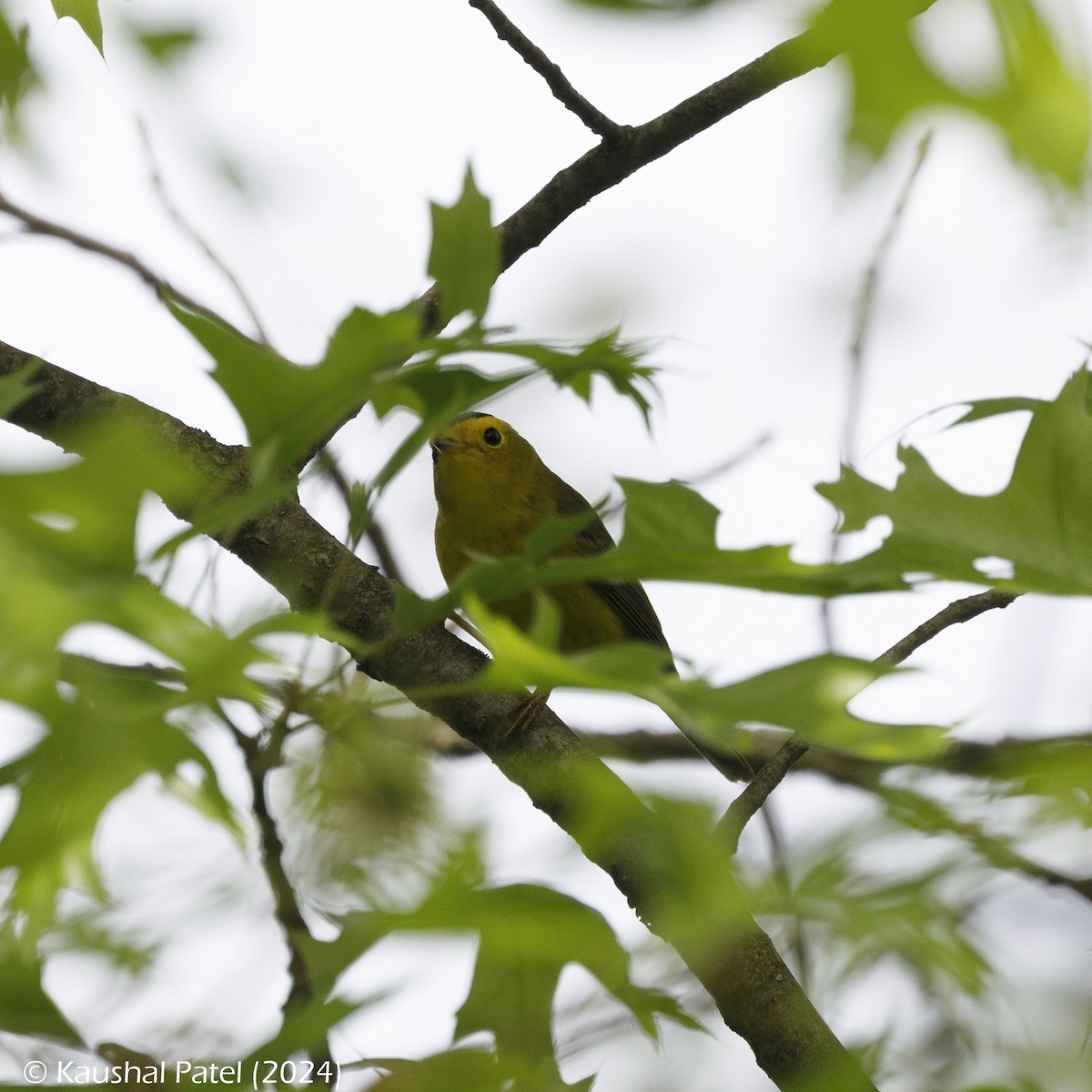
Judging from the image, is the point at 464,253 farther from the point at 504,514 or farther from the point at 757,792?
the point at 504,514

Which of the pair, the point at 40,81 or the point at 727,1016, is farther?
the point at 40,81

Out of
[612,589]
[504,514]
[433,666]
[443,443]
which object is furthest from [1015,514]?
[612,589]

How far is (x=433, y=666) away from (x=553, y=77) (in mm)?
1270

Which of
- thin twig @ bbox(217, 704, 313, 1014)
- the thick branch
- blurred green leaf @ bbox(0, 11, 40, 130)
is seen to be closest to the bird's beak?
the thick branch

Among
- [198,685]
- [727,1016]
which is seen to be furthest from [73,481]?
[727,1016]

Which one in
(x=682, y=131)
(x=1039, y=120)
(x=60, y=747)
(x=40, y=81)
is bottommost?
(x=60, y=747)

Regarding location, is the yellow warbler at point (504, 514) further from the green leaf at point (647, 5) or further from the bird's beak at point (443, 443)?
the green leaf at point (647, 5)

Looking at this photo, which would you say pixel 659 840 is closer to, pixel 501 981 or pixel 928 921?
pixel 928 921

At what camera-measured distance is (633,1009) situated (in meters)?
1.23

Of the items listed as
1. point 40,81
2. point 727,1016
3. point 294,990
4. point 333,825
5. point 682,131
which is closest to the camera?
point 294,990

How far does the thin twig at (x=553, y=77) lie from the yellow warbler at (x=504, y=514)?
1.69 meters

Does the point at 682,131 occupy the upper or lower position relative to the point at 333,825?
upper

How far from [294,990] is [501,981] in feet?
1.60

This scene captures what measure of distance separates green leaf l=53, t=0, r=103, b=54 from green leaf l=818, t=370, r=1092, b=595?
1.12 metres
